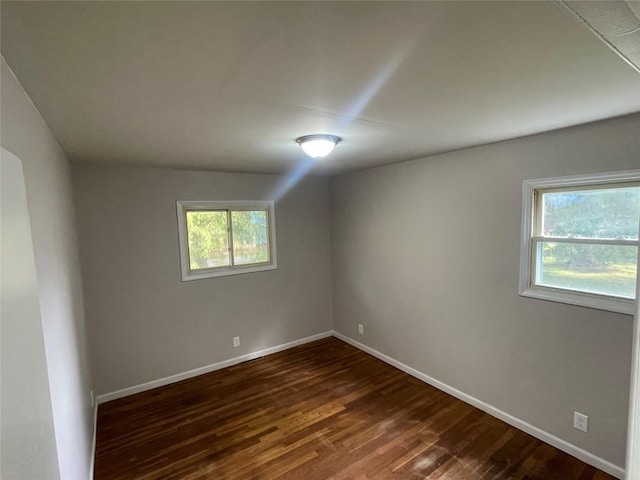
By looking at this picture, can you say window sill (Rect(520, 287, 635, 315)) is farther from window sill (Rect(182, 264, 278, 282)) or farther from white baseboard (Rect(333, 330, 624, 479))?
window sill (Rect(182, 264, 278, 282))

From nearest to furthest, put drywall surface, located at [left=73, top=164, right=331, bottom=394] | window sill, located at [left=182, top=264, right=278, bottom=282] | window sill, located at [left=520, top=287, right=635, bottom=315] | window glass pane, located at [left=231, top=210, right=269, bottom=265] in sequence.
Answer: window sill, located at [left=520, top=287, right=635, bottom=315], drywall surface, located at [left=73, top=164, right=331, bottom=394], window sill, located at [left=182, top=264, right=278, bottom=282], window glass pane, located at [left=231, top=210, right=269, bottom=265]

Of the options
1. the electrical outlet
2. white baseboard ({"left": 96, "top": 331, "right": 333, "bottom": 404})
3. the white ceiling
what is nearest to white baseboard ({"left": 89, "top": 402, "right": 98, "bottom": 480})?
white baseboard ({"left": 96, "top": 331, "right": 333, "bottom": 404})

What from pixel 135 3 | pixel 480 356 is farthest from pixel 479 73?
pixel 480 356

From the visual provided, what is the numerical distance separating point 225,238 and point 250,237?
331 mm

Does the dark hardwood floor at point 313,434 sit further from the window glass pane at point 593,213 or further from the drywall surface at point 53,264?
Answer: the window glass pane at point 593,213

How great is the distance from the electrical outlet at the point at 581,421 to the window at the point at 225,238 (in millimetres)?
3293

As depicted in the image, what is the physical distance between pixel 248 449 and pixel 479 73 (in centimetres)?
294

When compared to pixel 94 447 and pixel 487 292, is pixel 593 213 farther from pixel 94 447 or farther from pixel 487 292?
pixel 94 447

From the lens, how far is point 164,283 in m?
3.47

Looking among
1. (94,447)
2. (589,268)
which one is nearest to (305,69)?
(589,268)

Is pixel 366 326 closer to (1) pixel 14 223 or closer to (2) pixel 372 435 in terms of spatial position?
(2) pixel 372 435

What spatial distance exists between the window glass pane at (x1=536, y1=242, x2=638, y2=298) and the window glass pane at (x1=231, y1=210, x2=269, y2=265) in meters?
3.03

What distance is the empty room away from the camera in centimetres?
94

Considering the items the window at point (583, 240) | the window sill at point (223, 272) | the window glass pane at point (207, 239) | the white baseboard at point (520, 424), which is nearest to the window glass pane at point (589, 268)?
the window at point (583, 240)
